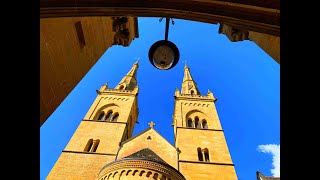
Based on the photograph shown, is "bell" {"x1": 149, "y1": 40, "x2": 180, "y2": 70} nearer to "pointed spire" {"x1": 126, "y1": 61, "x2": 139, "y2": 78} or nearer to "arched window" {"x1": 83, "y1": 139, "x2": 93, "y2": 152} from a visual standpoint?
"arched window" {"x1": 83, "y1": 139, "x2": 93, "y2": 152}

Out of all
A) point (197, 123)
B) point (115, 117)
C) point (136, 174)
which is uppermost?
point (197, 123)

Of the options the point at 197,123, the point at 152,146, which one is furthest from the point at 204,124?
the point at 152,146

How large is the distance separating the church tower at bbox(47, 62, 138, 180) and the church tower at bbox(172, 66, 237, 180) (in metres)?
6.12

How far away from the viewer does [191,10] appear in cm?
343

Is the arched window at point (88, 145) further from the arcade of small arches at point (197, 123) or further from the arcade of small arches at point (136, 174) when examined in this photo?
the arcade of small arches at point (197, 123)

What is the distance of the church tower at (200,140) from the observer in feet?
70.7

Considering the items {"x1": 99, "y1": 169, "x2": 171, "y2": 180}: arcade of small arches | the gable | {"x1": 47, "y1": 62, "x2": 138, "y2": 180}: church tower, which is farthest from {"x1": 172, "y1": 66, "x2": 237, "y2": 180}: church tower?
{"x1": 47, "y1": 62, "x2": 138, "y2": 180}: church tower

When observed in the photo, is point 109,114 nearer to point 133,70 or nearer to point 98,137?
point 98,137

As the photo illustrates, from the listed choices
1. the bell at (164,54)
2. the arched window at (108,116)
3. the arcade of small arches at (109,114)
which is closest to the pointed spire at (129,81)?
the arcade of small arches at (109,114)

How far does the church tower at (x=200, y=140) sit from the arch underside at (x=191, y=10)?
19.4 meters

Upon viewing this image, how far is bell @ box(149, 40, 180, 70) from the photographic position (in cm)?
398

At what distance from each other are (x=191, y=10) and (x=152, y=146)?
22099 millimetres
